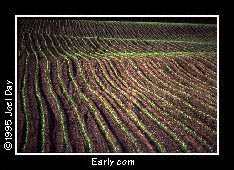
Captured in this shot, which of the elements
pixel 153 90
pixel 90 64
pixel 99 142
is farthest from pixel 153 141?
pixel 90 64

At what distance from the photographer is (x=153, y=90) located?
376 inches

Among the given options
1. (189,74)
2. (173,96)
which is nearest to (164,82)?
(173,96)

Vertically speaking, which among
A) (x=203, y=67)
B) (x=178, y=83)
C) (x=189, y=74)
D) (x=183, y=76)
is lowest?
(x=178, y=83)

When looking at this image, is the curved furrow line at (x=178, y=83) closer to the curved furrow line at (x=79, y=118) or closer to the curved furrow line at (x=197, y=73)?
the curved furrow line at (x=197, y=73)

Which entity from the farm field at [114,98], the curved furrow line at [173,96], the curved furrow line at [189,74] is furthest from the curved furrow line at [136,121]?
the curved furrow line at [189,74]

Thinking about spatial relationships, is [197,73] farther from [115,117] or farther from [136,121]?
[115,117]

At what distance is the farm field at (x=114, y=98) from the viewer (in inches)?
260

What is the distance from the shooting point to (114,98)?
352 inches

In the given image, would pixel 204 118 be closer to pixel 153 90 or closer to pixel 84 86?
pixel 153 90

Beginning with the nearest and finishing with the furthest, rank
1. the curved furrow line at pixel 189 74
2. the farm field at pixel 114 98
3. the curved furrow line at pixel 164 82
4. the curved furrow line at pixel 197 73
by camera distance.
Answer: the farm field at pixel 114 98 → the curved furrow line at pixel 164 82 → the curved furrow line at pixel 189 74 → the curved furrow line at pixel 197 73

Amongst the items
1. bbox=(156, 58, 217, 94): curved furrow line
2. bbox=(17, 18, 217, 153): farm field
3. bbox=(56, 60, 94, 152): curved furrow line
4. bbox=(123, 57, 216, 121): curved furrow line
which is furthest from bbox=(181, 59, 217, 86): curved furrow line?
bbox=(56, 60, 94, 152): curved furrow line
